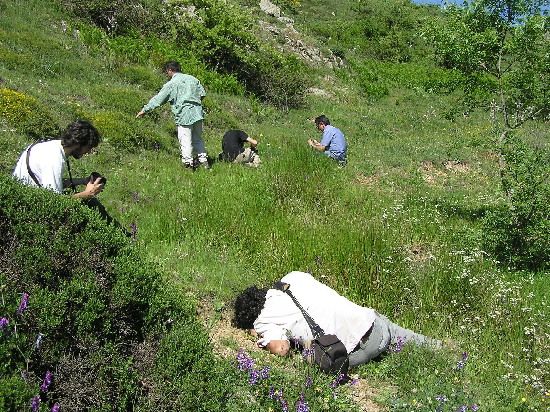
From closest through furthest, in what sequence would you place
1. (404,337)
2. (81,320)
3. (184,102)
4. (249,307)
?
(81,320) < (249,307) < (404,337) < (184,102)

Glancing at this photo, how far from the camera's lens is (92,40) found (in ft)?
47.2

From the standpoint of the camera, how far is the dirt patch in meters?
4.10

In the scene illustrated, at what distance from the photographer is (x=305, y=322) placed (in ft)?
14.4

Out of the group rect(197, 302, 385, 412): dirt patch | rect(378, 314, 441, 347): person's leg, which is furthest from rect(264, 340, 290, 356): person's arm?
rect(378, 314, 441, 347): person's leg

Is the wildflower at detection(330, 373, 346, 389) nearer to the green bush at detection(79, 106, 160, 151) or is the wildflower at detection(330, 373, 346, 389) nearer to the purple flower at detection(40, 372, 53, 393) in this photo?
the purple flower at detection(40, 372, 53, 393)

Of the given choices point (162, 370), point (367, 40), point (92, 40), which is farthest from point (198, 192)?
point (367, 40)

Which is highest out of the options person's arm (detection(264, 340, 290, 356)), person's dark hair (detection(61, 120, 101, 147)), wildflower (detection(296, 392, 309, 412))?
person's dark hair (detection(61, 120, 101, 147))

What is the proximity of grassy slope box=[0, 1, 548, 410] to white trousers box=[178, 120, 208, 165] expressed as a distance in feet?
0.90

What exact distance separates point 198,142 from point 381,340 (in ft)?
19.2

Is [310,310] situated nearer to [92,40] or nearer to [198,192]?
[198,192]

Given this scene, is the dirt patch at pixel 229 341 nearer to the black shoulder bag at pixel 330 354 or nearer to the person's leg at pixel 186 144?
the black shoulder bag at pixel 330 354

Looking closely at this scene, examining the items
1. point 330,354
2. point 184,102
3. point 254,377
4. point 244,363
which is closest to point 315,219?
point 184,102

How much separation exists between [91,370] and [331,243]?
3.79 meters

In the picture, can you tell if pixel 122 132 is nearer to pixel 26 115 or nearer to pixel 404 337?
pixel 26 115
